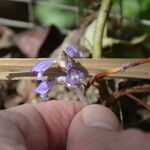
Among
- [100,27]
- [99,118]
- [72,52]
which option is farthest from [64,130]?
[100,27]

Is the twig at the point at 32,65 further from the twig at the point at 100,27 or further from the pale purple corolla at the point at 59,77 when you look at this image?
the twig at the point at 100,27

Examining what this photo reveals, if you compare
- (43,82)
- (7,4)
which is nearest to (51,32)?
(7,4)

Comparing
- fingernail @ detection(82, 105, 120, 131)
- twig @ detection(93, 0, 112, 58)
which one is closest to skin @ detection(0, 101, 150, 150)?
fingernail @ detection(82, 105, 120, 131)

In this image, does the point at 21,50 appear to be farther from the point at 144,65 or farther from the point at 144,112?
the point at 144,65

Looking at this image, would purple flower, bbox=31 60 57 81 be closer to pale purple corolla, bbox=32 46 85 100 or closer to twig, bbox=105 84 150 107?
pale purple corolla, bbox=32 46 85 100

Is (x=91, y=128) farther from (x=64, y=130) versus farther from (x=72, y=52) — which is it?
(x=72, y=52)

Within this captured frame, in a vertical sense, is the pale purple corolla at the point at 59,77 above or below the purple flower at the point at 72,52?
below

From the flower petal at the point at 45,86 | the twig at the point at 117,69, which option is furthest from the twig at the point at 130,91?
the flower petal at the point at 45,86
